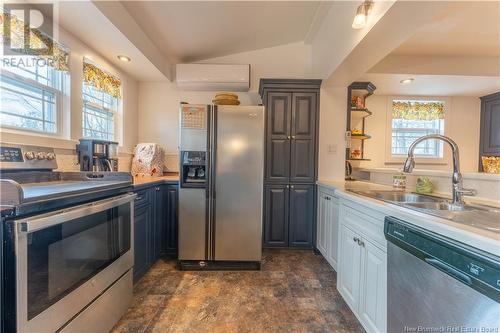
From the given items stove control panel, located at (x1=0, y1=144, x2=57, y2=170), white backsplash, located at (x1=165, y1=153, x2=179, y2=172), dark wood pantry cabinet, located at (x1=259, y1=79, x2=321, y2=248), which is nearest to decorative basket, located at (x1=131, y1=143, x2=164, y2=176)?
white backsplash, located at (x1=165, y1=153, x2=179, y2=172)

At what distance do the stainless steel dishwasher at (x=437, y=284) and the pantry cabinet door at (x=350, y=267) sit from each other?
36 cm

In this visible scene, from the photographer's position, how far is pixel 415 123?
149 inches

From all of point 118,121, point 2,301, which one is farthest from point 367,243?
point 118,121

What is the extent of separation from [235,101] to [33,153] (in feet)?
6.11

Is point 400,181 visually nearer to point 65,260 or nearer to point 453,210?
point 453,210

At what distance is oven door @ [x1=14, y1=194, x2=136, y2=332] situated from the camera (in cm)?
87

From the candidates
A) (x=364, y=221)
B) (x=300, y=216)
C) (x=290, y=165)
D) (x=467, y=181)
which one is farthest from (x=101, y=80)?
(x=467, y=181)

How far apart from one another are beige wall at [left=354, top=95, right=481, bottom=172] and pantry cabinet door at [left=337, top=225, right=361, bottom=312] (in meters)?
2.27

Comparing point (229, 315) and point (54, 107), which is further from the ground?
point (54, 107)

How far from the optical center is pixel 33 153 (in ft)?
5.19

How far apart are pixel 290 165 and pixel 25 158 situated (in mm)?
2393

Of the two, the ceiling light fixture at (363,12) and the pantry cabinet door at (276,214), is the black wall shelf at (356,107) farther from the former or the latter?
the ceiling light fixture at (363,12)

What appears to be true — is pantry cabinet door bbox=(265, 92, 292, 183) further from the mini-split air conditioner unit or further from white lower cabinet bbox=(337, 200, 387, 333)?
white lower cabinet bbox=(337, 200, 387, 333)

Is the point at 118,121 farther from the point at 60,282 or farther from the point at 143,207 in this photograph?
the point at 60,282
